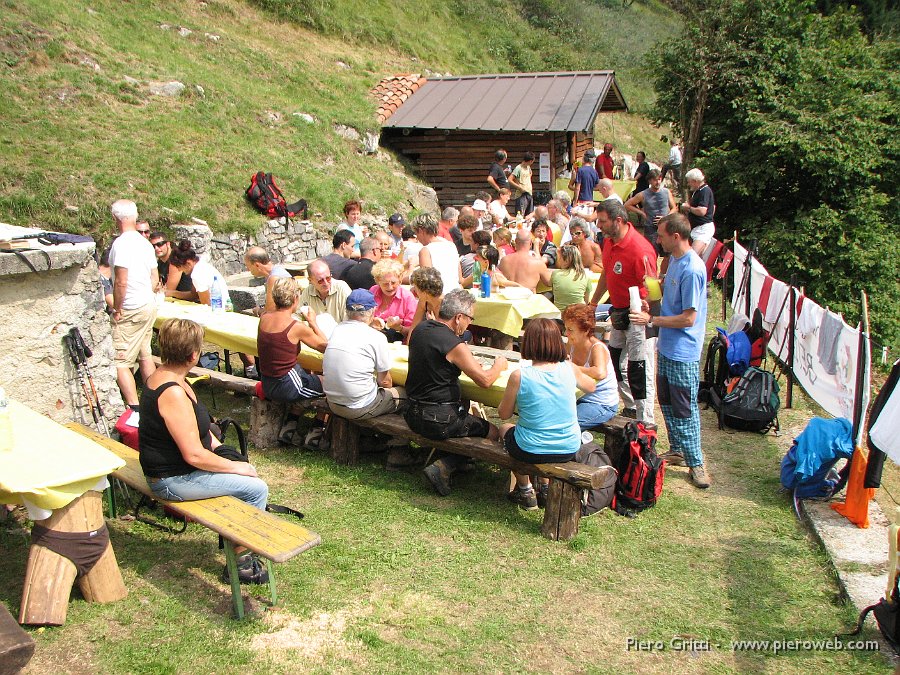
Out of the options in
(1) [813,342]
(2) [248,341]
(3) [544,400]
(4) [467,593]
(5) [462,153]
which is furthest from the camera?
(5) [462,153]

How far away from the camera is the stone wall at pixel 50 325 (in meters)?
Result: 4.57

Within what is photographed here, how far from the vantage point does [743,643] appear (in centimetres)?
369

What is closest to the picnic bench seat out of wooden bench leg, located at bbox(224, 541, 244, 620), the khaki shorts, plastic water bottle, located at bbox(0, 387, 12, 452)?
the khaki shorts

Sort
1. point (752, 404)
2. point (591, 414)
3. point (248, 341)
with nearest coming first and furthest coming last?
point (591, 414), point (248, 341), point (752, 404)

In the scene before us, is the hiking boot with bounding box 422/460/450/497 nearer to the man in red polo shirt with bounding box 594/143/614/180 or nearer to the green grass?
the green grass

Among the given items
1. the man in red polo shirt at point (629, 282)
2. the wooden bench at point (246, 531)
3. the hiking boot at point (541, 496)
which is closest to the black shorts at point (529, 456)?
the hiking boot at point (541, 496)

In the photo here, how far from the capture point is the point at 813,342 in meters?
6.79

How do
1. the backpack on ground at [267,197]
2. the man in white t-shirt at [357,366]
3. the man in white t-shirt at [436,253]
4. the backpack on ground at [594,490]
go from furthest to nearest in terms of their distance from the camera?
the backpack on ground at [267,197]
the man in white t-shirt at [436,253]
the man in white t-shirt at [357,366]
the backpack on ground at [594,490]

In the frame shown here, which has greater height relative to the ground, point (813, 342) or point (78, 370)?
point (78, 370)

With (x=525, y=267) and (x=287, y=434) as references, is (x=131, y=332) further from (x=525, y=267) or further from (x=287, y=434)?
(x=525, y=267)

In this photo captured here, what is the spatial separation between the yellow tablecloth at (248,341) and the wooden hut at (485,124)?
9854 millimetres

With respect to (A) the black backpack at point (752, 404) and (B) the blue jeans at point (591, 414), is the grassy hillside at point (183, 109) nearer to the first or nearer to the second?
(B) the blue jeans at point (591, 414)

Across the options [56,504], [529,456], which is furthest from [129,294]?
[529,456]

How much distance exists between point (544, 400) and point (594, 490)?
0.86m
